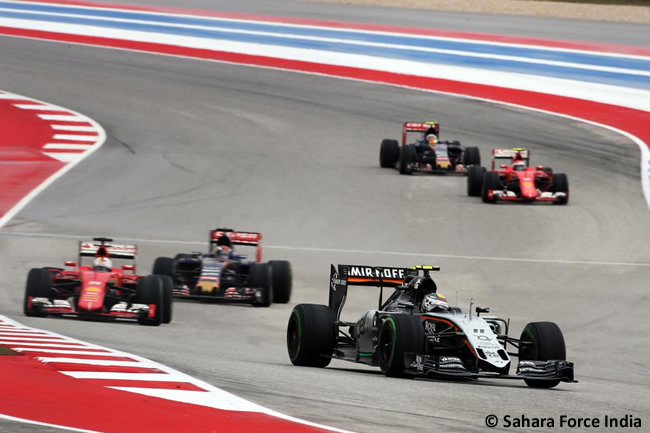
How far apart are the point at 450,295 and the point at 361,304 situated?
1.47 meters

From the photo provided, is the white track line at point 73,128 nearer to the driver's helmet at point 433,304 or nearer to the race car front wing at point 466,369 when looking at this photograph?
the driver's helmet at point 433,304

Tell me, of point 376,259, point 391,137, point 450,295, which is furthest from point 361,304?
point 391,137

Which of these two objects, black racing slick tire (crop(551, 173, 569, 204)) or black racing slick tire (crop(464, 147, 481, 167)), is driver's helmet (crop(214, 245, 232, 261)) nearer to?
black racing slick tire (crop(551, 173, 569, 204))

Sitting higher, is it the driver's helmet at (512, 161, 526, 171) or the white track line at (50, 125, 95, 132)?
the white track line at (50, 125, 95, 132)

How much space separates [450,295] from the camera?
20.2 m

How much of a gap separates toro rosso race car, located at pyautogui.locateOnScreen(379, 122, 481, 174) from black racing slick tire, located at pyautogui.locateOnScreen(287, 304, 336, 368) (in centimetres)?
1747

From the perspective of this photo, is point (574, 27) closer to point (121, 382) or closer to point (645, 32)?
point (645, 32)

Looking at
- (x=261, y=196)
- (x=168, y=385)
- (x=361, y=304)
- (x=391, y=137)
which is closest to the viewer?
(x=168, y=385)

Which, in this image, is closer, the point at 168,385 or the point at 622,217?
the point at 168,385

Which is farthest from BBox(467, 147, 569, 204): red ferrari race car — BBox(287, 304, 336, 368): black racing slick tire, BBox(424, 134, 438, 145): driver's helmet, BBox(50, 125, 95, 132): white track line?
BBox(287, 304, 336, 368): black racing slick tire

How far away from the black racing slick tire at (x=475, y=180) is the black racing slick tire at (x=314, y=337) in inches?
599

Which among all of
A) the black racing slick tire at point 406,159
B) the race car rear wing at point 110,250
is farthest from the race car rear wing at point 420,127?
the race car rear wing at point 110,250

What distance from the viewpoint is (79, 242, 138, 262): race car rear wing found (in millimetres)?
18348

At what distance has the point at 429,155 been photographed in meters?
31.4
